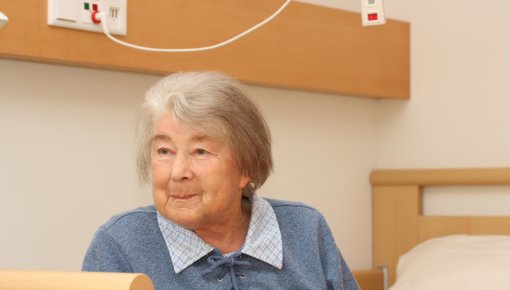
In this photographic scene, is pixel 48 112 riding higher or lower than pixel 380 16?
lower

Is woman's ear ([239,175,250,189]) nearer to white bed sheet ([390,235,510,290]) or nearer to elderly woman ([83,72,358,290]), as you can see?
elderly woman ([83,72,358,290])

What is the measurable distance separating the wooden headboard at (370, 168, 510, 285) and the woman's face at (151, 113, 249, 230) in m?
1.11

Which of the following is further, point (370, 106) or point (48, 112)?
point (370, 106)

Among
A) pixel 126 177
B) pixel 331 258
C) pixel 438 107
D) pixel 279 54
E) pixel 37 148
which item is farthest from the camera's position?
pixel 438 107

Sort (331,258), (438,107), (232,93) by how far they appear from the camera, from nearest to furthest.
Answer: (232,93) → (331,258) → (438,107)

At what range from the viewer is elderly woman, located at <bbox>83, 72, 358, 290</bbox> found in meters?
1.54

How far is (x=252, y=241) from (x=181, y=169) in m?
0.22

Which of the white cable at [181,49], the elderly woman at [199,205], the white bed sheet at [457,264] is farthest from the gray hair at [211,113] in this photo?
the white bed sheet at [457,264]

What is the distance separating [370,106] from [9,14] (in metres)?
1.30

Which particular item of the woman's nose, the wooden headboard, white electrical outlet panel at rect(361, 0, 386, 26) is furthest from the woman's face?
the wooden headboard

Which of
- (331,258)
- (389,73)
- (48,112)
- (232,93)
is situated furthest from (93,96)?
(389,73)

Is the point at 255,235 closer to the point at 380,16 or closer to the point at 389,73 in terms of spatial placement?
the point at 380,16

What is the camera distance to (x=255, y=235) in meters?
1.66

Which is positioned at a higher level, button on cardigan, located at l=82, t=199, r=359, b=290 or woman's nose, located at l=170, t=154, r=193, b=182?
woman's nose, located at l=170, t=154, r=193, b=182
